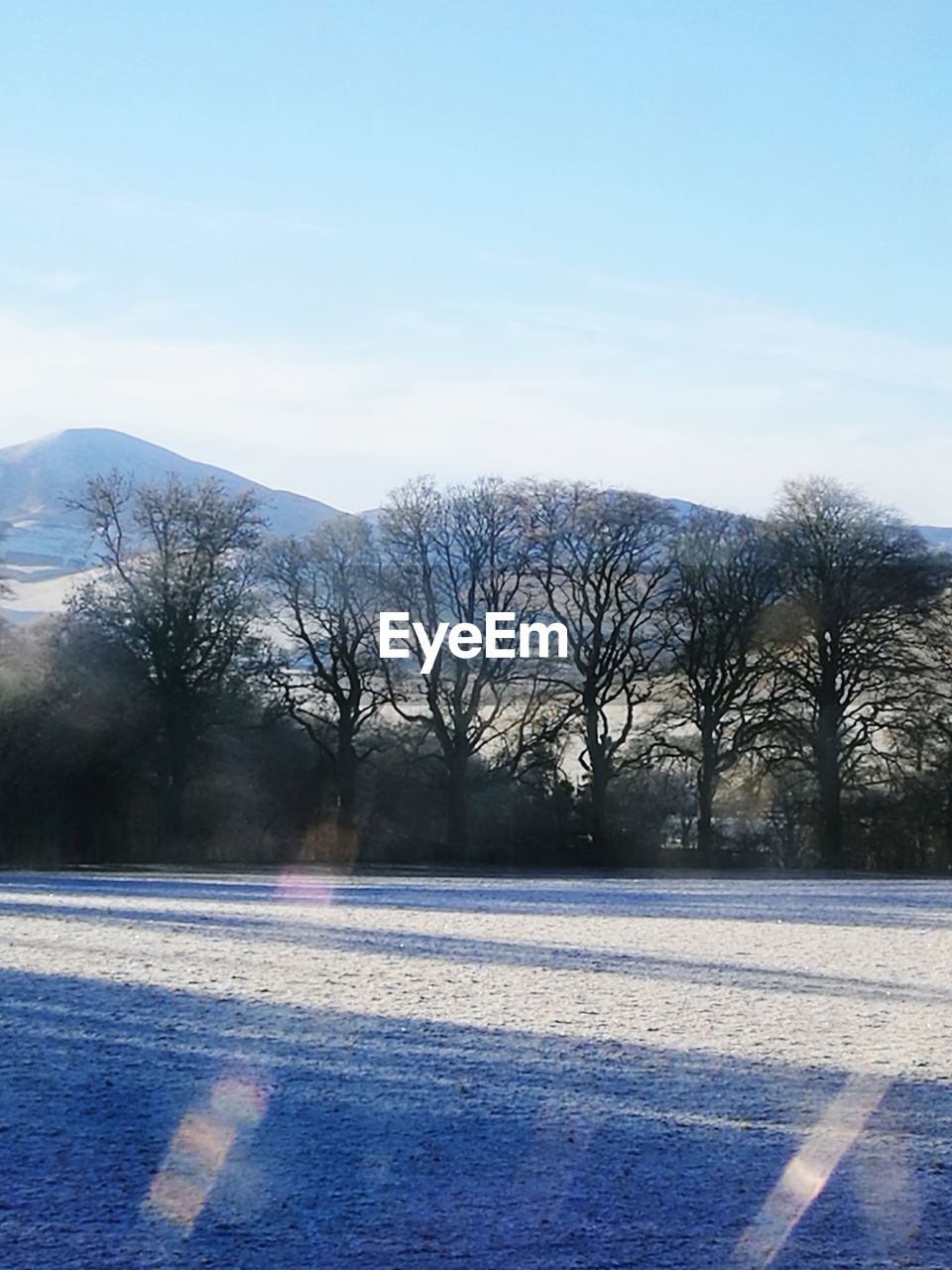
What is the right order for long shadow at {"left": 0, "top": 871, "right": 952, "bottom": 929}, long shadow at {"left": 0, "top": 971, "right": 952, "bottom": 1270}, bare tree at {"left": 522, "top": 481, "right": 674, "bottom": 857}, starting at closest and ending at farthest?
1. long shadow at {"left": 0, "top": 971, "right": 952, "bottom": 1270}
2. long shadow at {"left": 0, "top": 871, "right": 952, "bottom": 929}
3. bare tree at {"left": 522, "top": 481, "right": 674, "bottom": 857}

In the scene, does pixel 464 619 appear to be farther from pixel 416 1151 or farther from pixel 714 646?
pixel 416 1151

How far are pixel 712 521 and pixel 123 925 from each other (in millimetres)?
32399

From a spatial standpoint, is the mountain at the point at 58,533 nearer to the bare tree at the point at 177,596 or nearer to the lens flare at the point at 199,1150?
the bare tree at the point at 177,596

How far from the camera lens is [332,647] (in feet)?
144

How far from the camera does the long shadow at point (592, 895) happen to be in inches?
754

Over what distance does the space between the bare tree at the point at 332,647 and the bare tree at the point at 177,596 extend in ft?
3.79

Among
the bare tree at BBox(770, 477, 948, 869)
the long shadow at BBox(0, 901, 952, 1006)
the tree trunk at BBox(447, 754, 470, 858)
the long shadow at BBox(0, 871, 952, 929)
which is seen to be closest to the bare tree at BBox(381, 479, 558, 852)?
the tree trunk at BBox(447, 754, 470, 858)

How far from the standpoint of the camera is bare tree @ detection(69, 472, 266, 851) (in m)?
41.9

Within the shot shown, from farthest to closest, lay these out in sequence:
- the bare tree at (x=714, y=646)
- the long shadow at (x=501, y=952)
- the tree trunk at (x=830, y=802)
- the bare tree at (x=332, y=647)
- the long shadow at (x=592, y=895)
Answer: the bare tree at (x=714, y=646) < the bare tree at (x=332, y=647) < the tree trunk at (x=830, y=802) < the long shadow at (x=592, y=895) < the long shadow at (x=501, y=952)

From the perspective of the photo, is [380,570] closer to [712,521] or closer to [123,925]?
[712,521]

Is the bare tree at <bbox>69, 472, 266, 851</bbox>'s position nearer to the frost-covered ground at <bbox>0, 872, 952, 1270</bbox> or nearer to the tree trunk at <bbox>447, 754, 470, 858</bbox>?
the tree trunk at <bbox>447, 754, 470, 858</bbox>

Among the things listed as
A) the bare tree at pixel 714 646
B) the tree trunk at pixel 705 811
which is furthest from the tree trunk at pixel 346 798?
the tree trunk at pixel 705 811

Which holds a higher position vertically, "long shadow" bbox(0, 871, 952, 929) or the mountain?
the mountain

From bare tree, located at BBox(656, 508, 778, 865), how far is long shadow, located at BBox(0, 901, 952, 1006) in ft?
94.5
